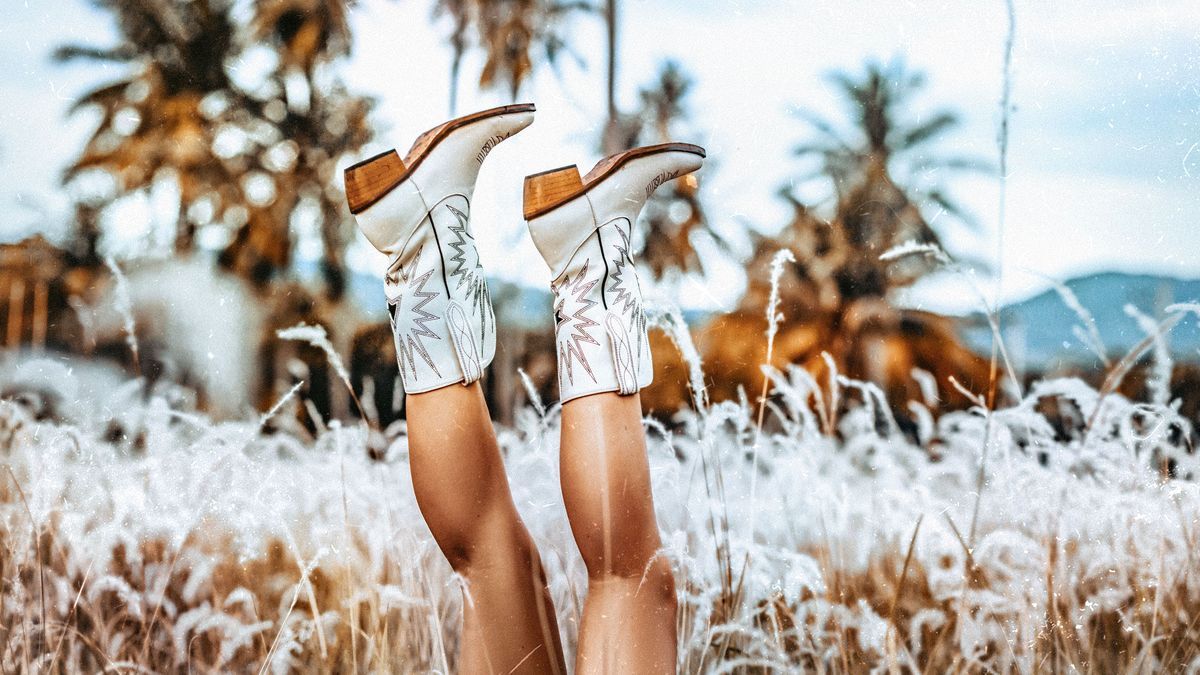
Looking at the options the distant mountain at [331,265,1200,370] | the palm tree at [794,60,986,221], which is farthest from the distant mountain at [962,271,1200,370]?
the palm tree at [794,60,986,221]

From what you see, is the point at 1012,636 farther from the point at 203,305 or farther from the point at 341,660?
the point at 203,305

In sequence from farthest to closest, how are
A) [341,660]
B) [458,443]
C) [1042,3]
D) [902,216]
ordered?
[902,216]
[1042,3]
[341,660]
[458,443]

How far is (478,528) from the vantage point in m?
1.38

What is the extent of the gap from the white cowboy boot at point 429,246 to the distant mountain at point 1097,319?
134cm

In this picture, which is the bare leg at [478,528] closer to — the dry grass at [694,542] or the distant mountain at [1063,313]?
the dry grass at [694,542]

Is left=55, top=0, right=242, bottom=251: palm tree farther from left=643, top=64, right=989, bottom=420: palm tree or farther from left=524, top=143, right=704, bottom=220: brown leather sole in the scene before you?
left=643, top=64, right=989, bottom=420: palm tree

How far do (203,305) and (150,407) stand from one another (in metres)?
0.25

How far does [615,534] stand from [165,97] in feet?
4.92

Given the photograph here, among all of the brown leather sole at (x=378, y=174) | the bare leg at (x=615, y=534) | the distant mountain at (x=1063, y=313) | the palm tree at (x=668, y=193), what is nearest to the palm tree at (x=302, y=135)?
the distant mountain at (x=1063, y=313)

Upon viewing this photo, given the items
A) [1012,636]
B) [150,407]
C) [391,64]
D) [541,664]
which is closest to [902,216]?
[1012,636]

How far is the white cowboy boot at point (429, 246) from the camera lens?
135cm

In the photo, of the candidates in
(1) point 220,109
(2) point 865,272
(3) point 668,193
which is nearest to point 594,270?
(3) point 668,193

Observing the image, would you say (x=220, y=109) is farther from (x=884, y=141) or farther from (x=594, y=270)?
(x=884, y=141)

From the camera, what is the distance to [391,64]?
205cm
